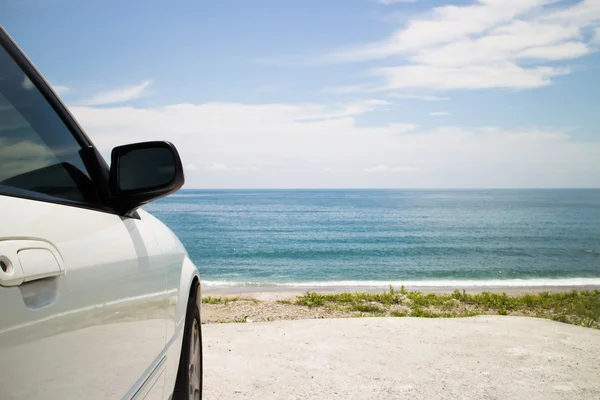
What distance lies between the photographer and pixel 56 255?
117cm

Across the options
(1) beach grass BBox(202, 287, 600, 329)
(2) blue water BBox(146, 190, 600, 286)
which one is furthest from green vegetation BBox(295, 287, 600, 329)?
(2) blue water BBox(146, 190, 600, 286)

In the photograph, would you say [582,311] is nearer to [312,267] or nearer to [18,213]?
[18,213]

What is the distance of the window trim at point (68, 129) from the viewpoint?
52.4 inches

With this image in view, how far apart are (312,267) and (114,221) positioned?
32.8 meters

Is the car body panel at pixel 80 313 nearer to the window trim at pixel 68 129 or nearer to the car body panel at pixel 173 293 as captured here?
the window trim at pixel 68 129

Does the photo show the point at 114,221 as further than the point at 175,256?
No

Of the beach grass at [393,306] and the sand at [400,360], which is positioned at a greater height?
the sand at [400,360]

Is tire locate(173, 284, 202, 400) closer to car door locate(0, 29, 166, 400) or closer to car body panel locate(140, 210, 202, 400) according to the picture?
car body panel locate(140, 210, 202, 400)

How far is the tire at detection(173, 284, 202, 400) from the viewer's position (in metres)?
2.51

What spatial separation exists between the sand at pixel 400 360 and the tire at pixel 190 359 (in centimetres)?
191

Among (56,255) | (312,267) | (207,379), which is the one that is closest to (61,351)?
(56,255)

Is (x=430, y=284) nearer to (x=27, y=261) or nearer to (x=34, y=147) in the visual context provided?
(x=34, y=147)

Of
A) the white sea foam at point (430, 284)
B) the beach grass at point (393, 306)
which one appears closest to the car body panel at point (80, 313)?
the beach grass at point (393, 306)

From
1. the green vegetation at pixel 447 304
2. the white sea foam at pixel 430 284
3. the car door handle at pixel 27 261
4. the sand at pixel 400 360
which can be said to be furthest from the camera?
the white sea foam at pixel 430 284
